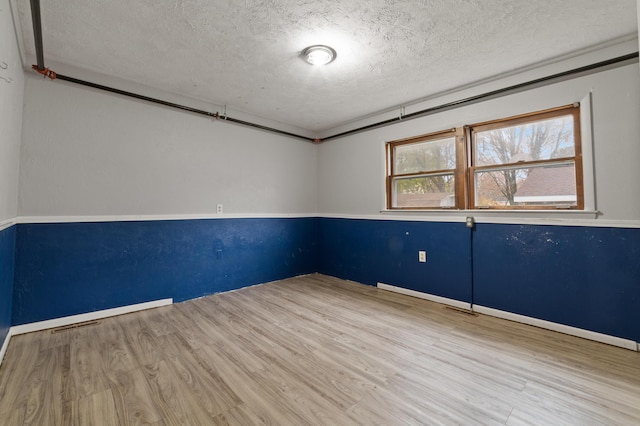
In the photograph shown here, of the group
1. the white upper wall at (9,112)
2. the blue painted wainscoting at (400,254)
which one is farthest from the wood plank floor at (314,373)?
the white upper wall at (9,112)

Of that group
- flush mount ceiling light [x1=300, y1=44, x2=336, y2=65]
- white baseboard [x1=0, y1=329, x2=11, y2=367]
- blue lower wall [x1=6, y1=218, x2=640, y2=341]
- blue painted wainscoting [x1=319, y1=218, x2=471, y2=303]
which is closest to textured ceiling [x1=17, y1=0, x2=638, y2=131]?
flush mount ceiling light [x1=300, y1=44, x2=336, y2=65]

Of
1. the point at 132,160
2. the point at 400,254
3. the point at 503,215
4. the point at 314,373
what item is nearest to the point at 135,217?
the point at 132,160

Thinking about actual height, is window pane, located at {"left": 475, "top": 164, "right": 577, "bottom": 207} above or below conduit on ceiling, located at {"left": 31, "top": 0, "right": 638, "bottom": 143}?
below

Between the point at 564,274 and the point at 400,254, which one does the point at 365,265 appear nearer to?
the point at 400,254

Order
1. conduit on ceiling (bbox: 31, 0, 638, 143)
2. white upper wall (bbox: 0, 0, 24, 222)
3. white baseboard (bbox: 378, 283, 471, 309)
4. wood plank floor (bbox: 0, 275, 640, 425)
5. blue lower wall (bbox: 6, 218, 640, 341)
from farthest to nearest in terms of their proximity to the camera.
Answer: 1. white baseboard (bbox: 378, 283, 471, 309)
2. blue lower wall (bbox: 6, 218, 640, 341)
3. conduit on ceiling (bbox: 31, 0, 638, 143)
4. white upper wall (bbox: 0, 0, 24, 222)
5. wood plank floor (bbox: 0, 275, 640, 425)

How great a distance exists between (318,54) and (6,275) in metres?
3.08

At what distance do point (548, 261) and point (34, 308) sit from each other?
477cm

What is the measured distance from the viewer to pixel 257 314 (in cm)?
291

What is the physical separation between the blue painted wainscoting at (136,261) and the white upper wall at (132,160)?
0.70 feet

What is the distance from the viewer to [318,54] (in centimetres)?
242

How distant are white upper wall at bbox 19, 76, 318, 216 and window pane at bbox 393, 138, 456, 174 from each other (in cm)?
189

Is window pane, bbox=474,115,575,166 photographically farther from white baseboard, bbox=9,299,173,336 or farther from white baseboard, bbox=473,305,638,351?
white baseboard, bbox=9,299,173,336

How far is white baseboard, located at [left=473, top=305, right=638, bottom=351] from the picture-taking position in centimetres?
219

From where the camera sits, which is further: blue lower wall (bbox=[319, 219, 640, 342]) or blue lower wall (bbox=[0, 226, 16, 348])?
blue lower wall (bbox=[319, 219, 640, 342])
